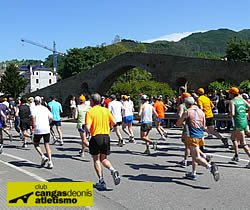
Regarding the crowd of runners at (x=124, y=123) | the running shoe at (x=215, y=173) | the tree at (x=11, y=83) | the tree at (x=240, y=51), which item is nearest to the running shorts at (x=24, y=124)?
the crowd of runners at (x=124, y=123)

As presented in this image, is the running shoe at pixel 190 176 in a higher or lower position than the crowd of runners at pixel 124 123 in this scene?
lower

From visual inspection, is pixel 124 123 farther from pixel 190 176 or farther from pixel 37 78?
pixel 37 78

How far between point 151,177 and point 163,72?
29368 millimetres

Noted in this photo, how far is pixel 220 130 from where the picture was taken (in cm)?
1694

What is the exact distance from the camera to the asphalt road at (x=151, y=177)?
19.1 feet

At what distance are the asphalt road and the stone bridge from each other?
770 inches

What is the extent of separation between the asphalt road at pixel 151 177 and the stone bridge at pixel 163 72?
19.6 metres

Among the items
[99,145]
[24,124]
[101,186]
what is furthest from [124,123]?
[99,145]

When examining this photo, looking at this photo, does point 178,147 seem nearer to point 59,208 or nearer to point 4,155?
point 4,155

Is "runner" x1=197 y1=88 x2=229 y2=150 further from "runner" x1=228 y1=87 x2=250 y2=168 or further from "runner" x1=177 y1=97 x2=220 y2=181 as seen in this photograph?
"runner" x1=177 y1=97 x2=220 y2=181

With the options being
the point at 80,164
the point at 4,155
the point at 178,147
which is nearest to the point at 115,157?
the point at 80,164

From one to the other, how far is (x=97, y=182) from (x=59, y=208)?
1.73 metres

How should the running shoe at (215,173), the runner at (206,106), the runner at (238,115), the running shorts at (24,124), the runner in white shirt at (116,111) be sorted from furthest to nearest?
the running shorts at (24,124)
the runner in white shirt at (116,111)
the runner at (206,106)
the runner at (238,115)
the running shoe at (215,173)

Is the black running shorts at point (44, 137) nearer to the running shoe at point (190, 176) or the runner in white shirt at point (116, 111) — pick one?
the running shoe at point (190, 176)
